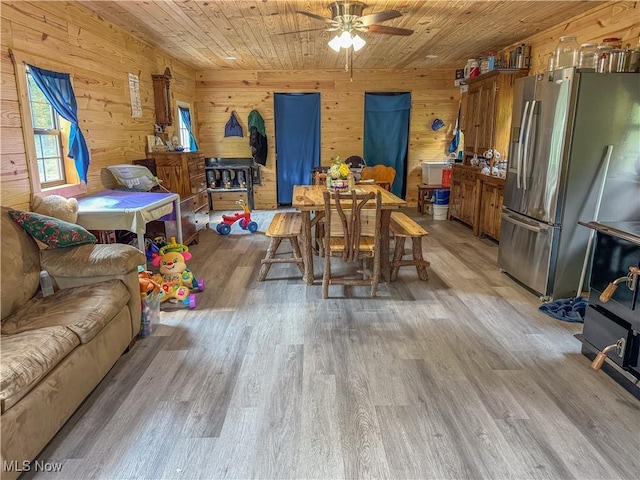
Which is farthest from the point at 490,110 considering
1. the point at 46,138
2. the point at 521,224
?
the point at 46,138

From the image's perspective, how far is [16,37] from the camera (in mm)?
2928

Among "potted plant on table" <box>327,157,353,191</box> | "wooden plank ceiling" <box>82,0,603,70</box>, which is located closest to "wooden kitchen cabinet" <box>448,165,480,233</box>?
"wooden plank ceiling" <box>82,0,603,70</box>

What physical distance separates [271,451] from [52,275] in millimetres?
1673

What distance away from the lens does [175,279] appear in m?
3.59

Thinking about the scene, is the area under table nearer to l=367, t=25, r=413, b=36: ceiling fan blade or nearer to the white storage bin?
l=367, t=25, r=413, b=36: ceiling fan blade

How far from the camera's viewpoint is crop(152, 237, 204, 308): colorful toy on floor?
134 inches

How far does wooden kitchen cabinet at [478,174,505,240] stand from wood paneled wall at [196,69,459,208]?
8.50 ft

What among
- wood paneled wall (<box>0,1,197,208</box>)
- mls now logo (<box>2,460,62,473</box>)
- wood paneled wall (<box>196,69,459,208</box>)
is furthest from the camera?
wood paneled wall (<box>196,69,459,208</box>)

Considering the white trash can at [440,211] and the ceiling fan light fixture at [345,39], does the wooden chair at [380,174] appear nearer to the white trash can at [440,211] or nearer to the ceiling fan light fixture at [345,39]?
the white trash can at [440,211]

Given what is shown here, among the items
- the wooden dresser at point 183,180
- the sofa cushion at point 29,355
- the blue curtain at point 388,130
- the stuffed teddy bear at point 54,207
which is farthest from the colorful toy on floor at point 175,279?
the blue curtain at point 388,130

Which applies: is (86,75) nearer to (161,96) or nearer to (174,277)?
(161,96)

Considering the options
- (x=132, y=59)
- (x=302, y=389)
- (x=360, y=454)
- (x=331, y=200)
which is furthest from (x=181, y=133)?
(x=360, y=454)

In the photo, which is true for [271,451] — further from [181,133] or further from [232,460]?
[181,133]

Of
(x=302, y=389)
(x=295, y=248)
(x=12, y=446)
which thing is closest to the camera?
(x=12, y=446)
